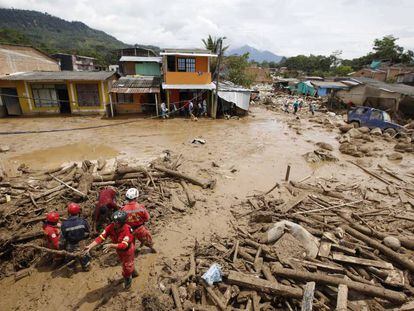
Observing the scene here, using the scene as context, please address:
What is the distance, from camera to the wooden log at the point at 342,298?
153 inches

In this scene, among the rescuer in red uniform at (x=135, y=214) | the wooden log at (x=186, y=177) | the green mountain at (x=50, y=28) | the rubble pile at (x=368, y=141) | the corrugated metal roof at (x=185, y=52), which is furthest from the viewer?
the green mountain at (x=50, y=28)

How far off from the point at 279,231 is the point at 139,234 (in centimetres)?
323

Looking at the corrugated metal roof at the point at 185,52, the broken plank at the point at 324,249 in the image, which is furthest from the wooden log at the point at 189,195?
the corrugated metal roof at the point at 185,52

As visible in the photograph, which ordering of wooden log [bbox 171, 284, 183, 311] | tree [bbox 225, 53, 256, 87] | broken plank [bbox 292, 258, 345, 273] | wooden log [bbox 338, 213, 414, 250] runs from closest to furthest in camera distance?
wooden log [bbox 171, 284, 183, 311], broken plank [bbox 292, 258, 345, 273], wooden log [bbox 338, 213, 414, 250], tree [bbox 225, 53, 256, 87]

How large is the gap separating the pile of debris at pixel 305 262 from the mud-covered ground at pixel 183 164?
2.39 ft

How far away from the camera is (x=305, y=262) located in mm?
4898

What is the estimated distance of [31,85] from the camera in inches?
866

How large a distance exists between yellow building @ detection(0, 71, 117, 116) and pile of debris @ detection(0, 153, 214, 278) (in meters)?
14.8

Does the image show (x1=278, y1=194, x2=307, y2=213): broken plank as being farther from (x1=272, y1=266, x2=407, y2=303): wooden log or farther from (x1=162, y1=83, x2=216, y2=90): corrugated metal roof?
(x1=162, y1=83, x2=216, y2=90): corrugated metal roof

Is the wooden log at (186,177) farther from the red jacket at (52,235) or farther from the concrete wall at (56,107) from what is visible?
the concrete wall at (56,107)

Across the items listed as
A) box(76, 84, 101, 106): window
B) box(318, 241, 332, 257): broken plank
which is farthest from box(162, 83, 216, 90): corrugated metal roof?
box(318, 241, 332, 257): broken plank

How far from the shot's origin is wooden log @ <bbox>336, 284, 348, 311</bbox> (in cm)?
389

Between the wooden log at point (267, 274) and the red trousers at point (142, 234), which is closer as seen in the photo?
the wooden log at point (267, 274)

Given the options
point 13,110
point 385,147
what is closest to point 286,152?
point 385,147
